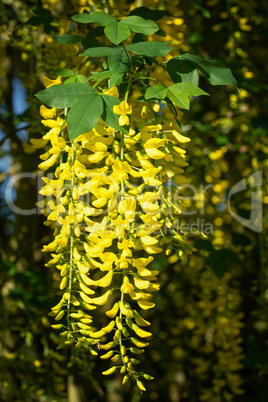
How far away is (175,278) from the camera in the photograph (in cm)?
290

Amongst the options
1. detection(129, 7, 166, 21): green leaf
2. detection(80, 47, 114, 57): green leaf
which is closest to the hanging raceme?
detection(80, 47, 114, 57): green leaf

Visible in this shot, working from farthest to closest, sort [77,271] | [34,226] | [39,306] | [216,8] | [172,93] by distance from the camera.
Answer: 1. [216,8]
2. [34,226]
3. [39,306]
4. [77,271]
5. [172,93]

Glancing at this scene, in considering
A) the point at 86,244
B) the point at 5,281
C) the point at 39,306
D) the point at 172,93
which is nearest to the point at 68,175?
the point at 86,244

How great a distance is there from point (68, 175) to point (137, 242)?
23 centimetres

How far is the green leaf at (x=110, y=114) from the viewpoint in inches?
36.0

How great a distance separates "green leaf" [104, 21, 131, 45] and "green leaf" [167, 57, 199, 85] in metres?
0.12

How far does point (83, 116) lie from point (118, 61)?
154 mm

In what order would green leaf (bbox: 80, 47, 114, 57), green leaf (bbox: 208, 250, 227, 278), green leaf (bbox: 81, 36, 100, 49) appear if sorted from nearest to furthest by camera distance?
green leaf (bbox: 80, 47, 114, 57)
green leaf (bbox: 81, 36, 100, 49)
green leaf (bbox: 208, 250, 227, 278)

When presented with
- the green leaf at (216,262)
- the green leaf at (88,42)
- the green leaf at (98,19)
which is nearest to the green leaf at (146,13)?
the green leaf at (88,42)

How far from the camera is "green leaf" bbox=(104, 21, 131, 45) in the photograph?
36.8 inches

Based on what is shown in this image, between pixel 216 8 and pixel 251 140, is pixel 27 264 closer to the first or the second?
pixel 251 140

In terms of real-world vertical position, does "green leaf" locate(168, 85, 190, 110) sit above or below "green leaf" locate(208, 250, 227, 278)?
above

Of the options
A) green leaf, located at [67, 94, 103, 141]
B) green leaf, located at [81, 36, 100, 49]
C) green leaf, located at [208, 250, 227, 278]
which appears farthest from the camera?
green leaf, located at [208, 250, 227, 278]

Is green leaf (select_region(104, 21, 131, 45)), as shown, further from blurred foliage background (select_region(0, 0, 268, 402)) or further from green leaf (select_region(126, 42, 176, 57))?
blurred foliage background (select_region(0, 0, 268, 402))
